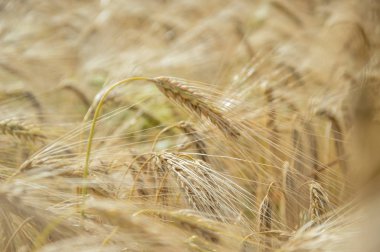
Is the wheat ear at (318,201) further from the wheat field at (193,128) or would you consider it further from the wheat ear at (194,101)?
the wheat ear at (194,101)

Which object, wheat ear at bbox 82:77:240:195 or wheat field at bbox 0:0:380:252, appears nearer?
wheat field at bbox 0:0:380:252

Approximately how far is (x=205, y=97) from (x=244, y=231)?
0.25 m

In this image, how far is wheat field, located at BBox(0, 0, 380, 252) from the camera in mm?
647

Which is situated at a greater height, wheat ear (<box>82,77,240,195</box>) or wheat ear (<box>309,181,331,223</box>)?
wheat ear (<box>82,77,240,195</box>)

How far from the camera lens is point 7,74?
1582 millimetres

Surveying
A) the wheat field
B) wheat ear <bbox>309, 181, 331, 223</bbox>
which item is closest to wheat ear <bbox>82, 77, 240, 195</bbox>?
the wheat field

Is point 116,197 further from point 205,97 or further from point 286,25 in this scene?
point 286,25

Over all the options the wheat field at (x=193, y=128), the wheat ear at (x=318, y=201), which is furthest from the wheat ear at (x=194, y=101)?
the wheat ear at (x=318, y=201)

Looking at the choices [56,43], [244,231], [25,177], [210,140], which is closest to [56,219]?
[25,177]

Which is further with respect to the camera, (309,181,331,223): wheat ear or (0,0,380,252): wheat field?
(309,181,331,223): wheat ear

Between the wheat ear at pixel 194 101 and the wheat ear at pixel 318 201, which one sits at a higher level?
the wheat ear at pixel 194 101

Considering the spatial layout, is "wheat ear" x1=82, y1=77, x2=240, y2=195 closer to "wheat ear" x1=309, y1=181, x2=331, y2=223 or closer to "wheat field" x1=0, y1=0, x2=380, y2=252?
"wheat field" x1=0, y1=0, x2=380, y2=252

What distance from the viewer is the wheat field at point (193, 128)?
0.65 meters

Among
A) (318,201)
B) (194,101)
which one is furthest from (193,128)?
(318,201)
